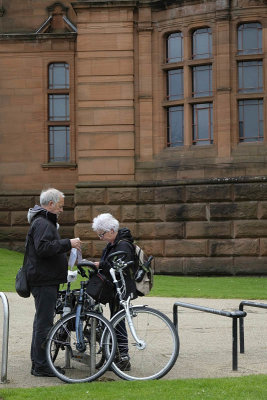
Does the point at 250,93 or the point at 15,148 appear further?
the point at 15,148

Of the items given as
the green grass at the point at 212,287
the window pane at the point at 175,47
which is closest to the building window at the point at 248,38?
the window pane at the point at 175,47

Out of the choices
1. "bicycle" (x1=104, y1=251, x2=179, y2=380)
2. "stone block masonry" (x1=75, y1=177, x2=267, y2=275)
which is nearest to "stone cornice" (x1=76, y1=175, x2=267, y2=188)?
"stone block masonry" (x1=75, y1=177, x2=267, y2=275)

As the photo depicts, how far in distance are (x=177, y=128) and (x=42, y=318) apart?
14.8 meters

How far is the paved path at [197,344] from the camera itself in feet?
31.1

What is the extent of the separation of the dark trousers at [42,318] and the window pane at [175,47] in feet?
49.7

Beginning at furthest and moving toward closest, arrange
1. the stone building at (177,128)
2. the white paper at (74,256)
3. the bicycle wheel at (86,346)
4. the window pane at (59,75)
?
the window pane at (59,75) → the stone building at (177,128) → the white paper at (74,256) → the bicycle wheel at (86,346)

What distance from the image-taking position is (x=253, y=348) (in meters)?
11.6

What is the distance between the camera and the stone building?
22578 mm

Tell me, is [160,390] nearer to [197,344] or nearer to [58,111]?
[197,344]

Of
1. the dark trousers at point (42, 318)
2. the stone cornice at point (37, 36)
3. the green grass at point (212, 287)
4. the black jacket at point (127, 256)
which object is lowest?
the green grass at point (212, 287)

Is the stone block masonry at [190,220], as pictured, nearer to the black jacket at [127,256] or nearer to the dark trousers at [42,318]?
the black jacket at [127,256]

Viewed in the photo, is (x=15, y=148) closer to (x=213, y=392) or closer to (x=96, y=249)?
(x=96, y=249)

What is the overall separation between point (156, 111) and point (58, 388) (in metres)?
15.9

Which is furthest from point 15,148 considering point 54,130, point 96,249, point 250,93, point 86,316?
point 86,316
